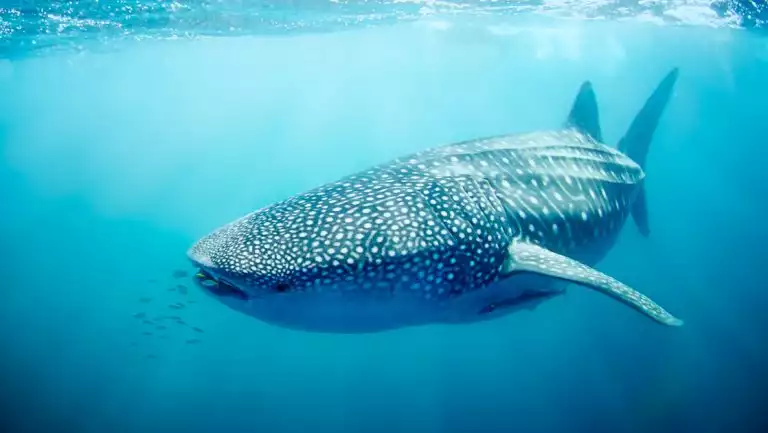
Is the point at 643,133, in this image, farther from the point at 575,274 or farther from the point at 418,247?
the point at 418,247

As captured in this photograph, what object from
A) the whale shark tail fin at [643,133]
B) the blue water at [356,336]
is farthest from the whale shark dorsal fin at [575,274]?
the blue water at [356,336]

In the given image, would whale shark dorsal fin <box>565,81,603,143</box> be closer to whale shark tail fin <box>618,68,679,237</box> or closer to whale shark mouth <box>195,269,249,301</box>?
whale shark tail fin <box>618,68,679,237</box>

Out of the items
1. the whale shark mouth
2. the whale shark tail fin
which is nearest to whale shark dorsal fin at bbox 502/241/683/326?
the whale shark mouth

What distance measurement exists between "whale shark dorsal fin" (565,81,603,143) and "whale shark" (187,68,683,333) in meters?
1.74

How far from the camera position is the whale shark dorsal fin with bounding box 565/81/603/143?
6406mm

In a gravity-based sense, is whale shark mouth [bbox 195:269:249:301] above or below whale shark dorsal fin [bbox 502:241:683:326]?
above

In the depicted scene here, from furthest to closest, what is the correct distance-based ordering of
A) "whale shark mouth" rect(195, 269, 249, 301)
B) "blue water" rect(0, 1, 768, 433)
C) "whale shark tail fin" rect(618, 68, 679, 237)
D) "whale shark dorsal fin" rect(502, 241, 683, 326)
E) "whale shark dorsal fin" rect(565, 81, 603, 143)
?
"blue water" rect(0, 1, 768, 433) → "whale shark tail fin" rect(618, 68, 679, 237) → "whale shark dorsal fin" rect(565, 81, 603, 143) → "whale shark dorsal fin" rect(502, 241, 683, 326) → "whale shark mouth" rect(195, 269, 249, 301)

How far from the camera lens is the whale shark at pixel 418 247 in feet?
9.50

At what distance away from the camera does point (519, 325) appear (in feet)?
67.3

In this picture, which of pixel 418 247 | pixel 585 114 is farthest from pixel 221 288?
pixel 585 114

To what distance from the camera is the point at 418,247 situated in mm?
3213

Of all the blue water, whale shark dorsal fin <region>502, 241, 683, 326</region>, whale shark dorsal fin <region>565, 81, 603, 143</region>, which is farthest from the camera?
the blue water

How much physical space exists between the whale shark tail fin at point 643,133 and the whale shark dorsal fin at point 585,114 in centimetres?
96

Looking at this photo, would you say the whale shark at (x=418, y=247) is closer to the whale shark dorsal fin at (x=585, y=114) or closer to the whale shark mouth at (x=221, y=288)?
the whale shark mouth at (x=221, y=288)
